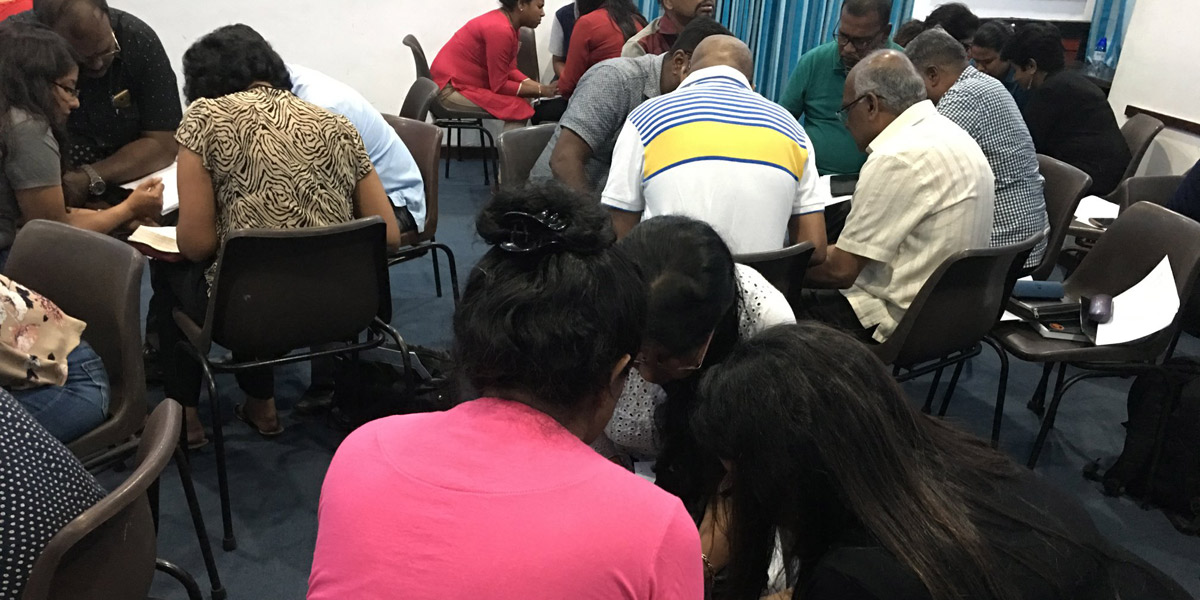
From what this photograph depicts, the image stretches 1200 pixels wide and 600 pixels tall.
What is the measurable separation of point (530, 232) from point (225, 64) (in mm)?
1497

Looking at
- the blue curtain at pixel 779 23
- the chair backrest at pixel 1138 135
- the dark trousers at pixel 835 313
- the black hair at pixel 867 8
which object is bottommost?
the dark trousers at pixel 835 313

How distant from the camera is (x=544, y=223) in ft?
3.27

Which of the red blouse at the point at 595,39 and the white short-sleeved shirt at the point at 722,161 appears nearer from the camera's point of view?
the white short-sleeved shirt at the point at 722,161

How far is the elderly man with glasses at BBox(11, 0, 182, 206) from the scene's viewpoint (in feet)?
7.96

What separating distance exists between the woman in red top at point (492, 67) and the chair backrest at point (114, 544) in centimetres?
352

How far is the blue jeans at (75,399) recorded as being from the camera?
1.62 meters

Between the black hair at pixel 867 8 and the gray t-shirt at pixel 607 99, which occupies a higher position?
the black hair at pixel 867 8

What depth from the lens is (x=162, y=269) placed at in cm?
226

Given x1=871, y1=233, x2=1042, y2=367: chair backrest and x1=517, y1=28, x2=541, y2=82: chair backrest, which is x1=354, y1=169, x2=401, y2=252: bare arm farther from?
x1=517, y1=28, x2=541, y2=82: chair backrest

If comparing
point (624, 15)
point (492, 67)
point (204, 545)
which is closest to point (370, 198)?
point (204, 545)

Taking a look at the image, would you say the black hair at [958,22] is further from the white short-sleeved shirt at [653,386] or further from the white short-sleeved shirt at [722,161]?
the white short-sleeved shirt at [653,386]

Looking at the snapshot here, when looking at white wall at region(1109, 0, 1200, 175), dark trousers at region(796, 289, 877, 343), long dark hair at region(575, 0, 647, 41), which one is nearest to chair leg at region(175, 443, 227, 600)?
dark trousers at region(796, 289, 877, 343)

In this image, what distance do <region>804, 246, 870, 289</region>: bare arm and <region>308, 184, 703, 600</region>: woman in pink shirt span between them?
1.36 m

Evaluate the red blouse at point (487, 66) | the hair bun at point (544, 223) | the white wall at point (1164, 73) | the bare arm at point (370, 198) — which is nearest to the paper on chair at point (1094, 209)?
the white wall at point (1164, 73)
